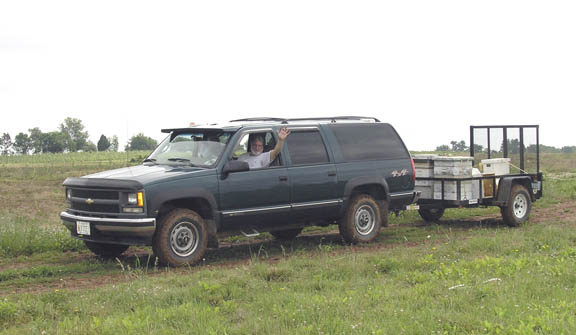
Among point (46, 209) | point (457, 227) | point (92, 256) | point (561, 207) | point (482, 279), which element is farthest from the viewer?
point (46, 209)

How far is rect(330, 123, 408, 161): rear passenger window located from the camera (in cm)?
1211

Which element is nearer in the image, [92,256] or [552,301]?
[552,301]

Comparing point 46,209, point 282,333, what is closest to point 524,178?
point 282,333

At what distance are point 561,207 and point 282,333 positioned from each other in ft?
44.9

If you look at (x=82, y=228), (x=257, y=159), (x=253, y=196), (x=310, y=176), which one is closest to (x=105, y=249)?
(x=82, y=228)

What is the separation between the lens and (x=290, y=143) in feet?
37.6

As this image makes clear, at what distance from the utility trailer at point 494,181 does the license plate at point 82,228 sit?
22.3 feet

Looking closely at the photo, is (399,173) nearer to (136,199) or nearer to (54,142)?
(136,199)

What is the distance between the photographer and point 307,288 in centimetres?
797

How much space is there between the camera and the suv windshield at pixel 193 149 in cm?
1072

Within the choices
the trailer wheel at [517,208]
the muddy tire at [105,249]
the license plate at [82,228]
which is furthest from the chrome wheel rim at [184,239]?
the trailer wheel at [517,208]

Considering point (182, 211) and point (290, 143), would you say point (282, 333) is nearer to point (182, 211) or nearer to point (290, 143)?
point (182, 211)

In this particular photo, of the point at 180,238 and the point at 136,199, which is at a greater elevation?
the point at 136,199

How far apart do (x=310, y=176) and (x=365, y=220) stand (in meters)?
1.54
